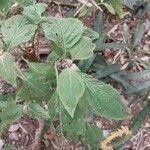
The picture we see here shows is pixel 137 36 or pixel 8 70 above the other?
pixel 8 70

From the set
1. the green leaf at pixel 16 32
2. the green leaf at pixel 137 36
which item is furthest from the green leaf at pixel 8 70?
the green leaf at pixel 137 36

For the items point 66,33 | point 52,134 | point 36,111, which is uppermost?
point 66,33

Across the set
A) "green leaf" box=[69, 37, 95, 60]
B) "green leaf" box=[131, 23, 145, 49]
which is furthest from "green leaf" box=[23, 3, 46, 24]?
"green leaf" box=[131, 23, 145, 49]

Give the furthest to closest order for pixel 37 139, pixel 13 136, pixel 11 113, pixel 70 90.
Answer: pixel 13 136, pixel 37 139, pixel 11 113, pixel 70 90

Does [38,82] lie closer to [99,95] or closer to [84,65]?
[99,95]

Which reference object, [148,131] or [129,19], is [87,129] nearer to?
[148,131]

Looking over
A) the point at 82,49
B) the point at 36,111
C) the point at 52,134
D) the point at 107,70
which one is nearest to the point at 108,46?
the point at 107,70

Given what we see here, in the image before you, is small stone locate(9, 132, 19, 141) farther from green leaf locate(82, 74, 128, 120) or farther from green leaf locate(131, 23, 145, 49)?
green leaf locate(82, 74, 128, 120)
